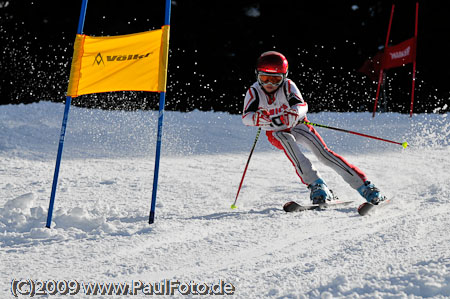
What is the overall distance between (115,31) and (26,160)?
8.83 metres

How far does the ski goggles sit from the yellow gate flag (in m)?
0.90

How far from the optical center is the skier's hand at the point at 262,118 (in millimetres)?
3813

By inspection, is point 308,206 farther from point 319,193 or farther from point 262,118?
point 262,118

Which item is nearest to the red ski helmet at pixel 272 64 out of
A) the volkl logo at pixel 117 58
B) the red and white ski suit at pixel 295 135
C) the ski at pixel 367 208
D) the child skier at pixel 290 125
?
the child skier at pixel 290 125

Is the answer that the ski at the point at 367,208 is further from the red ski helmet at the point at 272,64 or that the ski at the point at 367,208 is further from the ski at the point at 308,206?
the red ski helmet at the point at 272,64

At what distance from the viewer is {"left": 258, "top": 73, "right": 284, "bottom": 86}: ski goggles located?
12.7 ft

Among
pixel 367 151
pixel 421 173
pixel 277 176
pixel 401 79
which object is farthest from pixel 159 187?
pixel 401 79

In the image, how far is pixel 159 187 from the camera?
455 centimetres

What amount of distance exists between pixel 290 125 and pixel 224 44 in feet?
35.1

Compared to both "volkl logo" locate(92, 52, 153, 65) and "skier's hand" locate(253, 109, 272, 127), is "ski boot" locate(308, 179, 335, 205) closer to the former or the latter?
"skier's hand" locate(253, 109, 272, 127)

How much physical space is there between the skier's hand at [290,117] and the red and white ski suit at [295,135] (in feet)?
0.14

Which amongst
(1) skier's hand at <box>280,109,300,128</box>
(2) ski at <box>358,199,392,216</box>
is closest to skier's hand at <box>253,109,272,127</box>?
(1) skier's hand at <box>280,109,300,128</box>

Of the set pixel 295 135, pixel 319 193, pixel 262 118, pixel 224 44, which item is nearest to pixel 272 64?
pixel 262 118

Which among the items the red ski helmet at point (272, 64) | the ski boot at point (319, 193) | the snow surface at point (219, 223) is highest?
the red ski helmet at point (272, 64)
